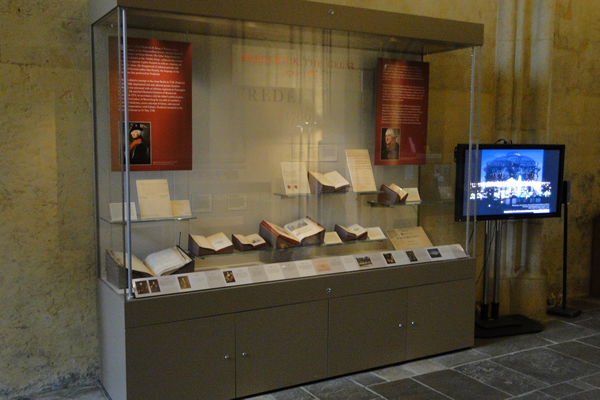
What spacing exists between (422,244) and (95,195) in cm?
239

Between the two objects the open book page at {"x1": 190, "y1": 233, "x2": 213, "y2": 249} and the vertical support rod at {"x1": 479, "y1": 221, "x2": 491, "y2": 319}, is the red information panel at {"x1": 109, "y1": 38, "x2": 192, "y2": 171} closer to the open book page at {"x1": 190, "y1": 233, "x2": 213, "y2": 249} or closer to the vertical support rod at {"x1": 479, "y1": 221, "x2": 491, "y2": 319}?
the open book page at {"x1": 190, "y1": 233, "x2": 213, "y2": 249}

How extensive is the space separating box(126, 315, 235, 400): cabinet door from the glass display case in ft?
0.13

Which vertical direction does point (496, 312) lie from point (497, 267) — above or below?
below

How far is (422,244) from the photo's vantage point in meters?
4.66

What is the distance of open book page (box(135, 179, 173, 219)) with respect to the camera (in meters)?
3.60

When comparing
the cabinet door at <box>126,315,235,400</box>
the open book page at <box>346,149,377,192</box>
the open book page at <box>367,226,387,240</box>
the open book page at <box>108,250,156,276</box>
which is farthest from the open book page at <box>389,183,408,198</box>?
the open book page at <box>108,250,156,276</box>

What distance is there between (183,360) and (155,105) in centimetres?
150

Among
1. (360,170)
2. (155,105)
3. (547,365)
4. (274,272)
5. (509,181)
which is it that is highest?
(155,105)

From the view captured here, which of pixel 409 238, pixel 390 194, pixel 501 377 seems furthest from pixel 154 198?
pixel 501 377

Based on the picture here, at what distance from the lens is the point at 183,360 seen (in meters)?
3.57

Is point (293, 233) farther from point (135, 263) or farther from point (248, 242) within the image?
point (135, 263)

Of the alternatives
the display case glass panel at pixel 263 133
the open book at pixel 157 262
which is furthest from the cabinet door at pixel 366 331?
the open book at pixel 157 262

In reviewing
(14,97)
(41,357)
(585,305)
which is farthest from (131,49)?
(585,305)

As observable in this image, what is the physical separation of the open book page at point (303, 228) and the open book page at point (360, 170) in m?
0.43
